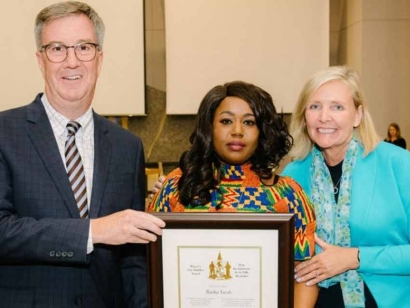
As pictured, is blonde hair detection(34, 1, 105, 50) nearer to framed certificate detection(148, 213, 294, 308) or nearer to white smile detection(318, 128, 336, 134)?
framed certificate detection(148, 213, 294, 308)

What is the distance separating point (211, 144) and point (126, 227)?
1.55ft

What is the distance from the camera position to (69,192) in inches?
60.8

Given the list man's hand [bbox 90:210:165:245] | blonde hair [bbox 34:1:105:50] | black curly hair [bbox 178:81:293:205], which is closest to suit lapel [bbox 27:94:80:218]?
man's hand [bbox 90:210:165:245]

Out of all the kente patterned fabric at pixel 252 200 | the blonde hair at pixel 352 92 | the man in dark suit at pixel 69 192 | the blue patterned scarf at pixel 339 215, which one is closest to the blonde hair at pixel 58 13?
the man in dark suit at pixel 69 192

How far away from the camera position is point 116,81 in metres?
5.68

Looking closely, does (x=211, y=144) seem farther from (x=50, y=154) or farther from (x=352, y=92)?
(x=352, y=92)

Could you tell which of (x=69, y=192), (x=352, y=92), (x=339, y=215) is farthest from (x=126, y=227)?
(x=352, y=92)

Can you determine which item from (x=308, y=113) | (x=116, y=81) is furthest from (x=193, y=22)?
(x=308, y=113)

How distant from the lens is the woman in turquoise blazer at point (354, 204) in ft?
6.07

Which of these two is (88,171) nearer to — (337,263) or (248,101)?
(248,101)

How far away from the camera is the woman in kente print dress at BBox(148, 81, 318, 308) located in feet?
5.43

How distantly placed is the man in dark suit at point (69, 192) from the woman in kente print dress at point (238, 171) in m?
0.21

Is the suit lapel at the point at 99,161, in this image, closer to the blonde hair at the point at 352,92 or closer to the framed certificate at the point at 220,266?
the framed certificate at the point at 220,266

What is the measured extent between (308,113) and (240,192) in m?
0.55
